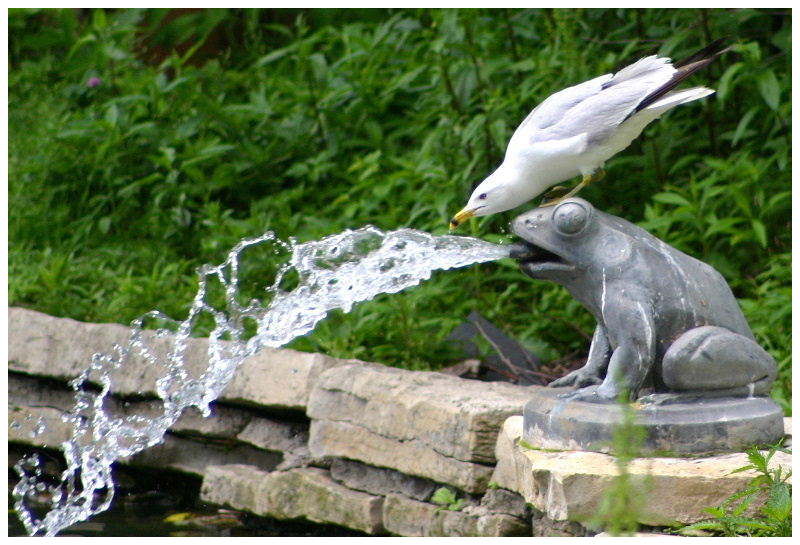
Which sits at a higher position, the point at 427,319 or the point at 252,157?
the point at 252,157

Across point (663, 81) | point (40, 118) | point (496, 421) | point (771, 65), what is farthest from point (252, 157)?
point (663, 81)

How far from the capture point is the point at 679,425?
8.91 feet

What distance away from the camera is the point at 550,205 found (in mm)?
2863

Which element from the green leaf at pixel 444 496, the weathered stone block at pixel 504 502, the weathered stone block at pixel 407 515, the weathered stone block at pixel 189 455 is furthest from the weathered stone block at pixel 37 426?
the weathered stone block at pixel 504 502

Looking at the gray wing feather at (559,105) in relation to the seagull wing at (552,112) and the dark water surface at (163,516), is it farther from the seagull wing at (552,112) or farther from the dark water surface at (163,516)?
the dark water surface at (163,516)

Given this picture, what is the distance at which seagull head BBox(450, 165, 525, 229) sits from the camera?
9.45ft

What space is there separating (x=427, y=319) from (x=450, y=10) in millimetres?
1550

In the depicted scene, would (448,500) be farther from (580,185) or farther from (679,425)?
(580,185)

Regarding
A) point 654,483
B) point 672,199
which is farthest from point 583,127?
point 672,199

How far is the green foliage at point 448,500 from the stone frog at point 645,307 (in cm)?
61

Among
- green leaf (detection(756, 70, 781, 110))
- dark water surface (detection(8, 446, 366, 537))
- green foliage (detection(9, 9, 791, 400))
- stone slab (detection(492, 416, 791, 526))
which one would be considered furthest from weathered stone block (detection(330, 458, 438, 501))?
Answer: green leaf (detection(756, 70, 781, 110))

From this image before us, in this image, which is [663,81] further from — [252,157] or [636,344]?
[252,157]

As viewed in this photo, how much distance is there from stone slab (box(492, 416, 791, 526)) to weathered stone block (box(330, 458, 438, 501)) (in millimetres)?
743

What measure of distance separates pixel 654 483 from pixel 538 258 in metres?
0.64
